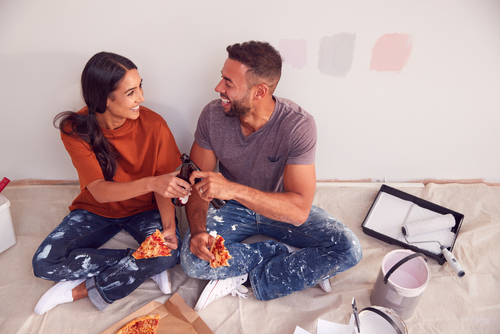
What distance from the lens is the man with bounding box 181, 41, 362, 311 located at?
186 centimetres

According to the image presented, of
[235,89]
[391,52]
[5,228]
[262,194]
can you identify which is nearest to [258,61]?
[235,89]

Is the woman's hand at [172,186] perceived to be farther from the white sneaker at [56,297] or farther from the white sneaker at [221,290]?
the white sneaker at [56,297]

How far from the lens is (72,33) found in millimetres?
2146

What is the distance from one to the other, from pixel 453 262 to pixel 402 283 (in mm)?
410

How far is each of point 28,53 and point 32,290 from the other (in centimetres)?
154

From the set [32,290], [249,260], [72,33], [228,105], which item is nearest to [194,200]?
[249,260]

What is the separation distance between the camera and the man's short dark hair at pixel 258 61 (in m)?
1.82

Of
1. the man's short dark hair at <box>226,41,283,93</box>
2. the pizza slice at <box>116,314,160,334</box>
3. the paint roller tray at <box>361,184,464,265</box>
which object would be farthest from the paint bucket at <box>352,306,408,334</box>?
the man's short dark hair at <box>226,41,283,93</box>

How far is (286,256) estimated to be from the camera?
2.05 m

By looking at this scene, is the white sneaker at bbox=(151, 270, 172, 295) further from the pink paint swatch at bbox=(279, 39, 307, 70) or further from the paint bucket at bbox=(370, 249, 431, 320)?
the pink paint swatch at bbox=(279, 39, 307, 70)

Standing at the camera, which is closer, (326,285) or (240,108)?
(240,108)

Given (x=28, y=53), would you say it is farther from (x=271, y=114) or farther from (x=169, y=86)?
(x=271, y=114)

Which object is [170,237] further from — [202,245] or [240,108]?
[240,108]

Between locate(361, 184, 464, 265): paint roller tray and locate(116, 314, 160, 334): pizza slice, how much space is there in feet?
5.05
